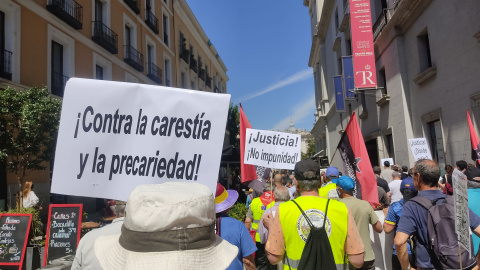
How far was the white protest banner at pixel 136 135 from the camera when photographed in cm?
269

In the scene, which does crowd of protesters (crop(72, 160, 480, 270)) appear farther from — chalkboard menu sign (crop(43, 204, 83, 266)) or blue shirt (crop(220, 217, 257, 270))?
chalkboard menu sign (crop(43, 204, 83, 266))

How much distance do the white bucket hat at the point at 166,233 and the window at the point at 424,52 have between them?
12.1 metres

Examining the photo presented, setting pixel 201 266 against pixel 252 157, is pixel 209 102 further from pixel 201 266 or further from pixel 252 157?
pixel 252 157

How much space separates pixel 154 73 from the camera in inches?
956

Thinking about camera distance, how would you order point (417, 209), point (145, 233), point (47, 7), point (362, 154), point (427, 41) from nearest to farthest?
point (145, 233), point (417, 209), point (362, 154), point (427, 41), point (47, 7)

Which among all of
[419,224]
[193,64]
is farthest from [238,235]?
[193,64]

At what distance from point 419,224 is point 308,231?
97 centimetres

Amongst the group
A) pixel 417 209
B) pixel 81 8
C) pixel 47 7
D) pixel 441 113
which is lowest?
pixel 417 209

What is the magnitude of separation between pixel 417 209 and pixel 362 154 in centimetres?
174

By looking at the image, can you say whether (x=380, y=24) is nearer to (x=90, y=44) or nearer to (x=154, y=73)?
(x=90, y=44)

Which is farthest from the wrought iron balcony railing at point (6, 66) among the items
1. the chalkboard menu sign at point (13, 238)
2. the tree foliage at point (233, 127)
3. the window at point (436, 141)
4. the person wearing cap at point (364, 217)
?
the tree foliage at point (233, 127)

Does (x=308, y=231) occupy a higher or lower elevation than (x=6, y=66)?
lower

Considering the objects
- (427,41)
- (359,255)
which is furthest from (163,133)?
(427,41)

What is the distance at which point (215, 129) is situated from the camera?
277cm
